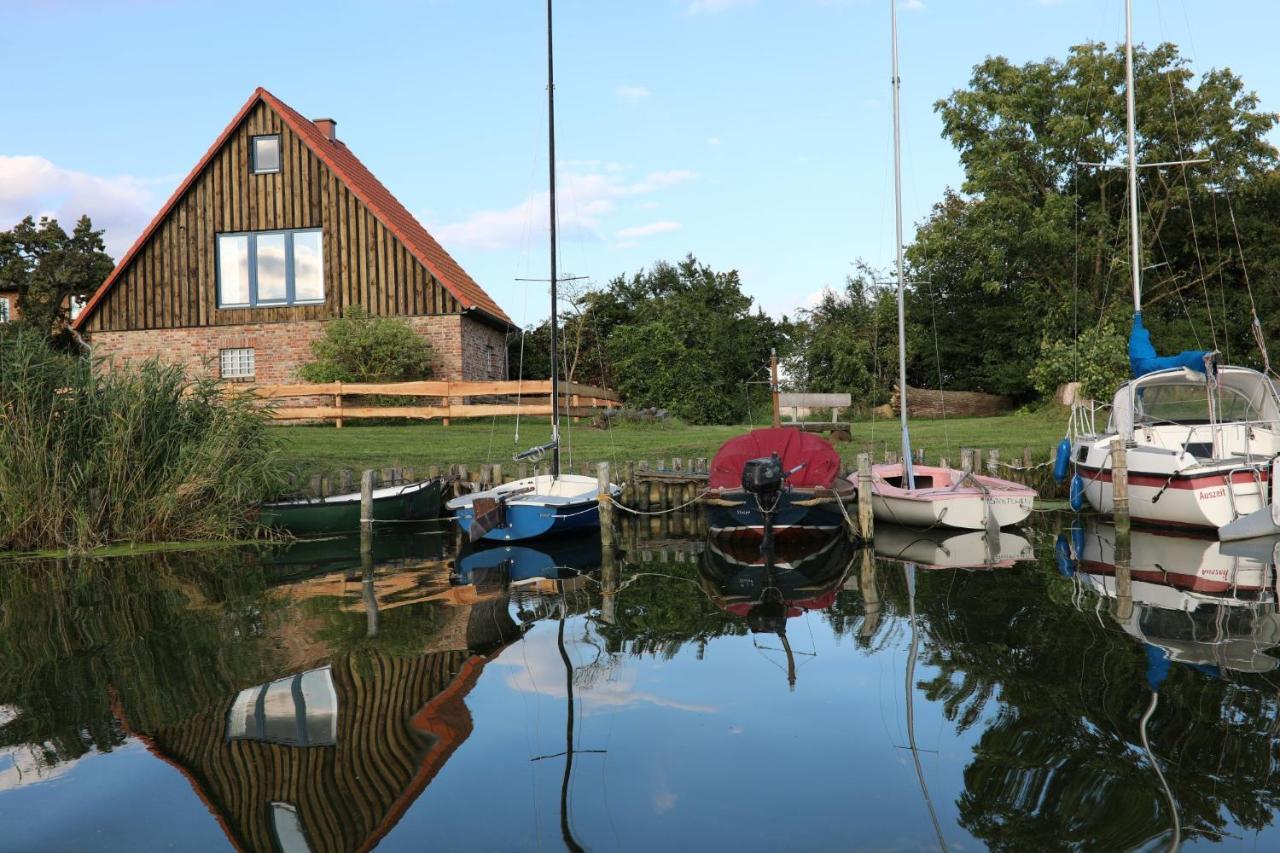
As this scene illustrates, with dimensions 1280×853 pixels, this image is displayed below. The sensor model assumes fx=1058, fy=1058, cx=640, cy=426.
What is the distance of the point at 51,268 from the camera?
39.7 m

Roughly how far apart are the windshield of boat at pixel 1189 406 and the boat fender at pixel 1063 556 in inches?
116

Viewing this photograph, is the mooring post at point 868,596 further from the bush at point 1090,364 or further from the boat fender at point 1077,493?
the bush at point 1090,364

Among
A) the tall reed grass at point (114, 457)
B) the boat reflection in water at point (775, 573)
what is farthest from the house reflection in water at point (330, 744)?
the tall reed grass at point (114, 457)

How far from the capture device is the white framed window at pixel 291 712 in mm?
6512

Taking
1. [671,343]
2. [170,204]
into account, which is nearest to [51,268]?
[170,204]

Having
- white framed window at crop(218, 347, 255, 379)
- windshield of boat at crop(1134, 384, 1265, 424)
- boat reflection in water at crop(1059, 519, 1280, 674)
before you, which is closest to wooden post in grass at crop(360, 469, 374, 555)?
boat reflection in water at crop(1059, 519, 1280, 674)

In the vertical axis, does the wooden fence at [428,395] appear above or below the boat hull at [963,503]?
above

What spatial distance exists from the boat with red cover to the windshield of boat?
17.7ft

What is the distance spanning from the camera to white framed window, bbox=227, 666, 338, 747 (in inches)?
256

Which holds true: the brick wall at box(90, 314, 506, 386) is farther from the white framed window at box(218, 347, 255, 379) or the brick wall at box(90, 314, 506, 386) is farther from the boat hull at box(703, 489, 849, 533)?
the boat hull at box(703, 489, 849, 533)

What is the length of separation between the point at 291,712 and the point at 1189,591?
28.5 feet

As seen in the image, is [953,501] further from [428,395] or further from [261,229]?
[261,229]

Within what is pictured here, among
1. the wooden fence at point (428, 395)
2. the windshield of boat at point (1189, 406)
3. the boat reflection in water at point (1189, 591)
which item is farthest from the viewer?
the wooden fence at point (428, 395)

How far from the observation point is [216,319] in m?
30.1
